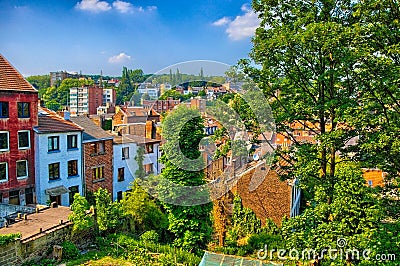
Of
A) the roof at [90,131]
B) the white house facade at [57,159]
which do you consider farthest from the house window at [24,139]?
the roof at [90,131]

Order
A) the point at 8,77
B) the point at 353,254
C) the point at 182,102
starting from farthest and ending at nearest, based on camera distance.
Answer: the point at 8,77 < the point at 182,102 < the point at 353,254

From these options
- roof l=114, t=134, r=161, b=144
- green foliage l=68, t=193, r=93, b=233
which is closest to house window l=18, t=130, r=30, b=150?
roof l=114, t=134, r=161, b=144

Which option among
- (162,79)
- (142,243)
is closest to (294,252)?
(142,243)

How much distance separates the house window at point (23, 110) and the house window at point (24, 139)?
86 cm

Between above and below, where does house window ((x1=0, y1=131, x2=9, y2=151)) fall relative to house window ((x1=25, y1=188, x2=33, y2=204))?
above

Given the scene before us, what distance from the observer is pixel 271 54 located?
927cm

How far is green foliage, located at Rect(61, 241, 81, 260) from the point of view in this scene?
11.9 m

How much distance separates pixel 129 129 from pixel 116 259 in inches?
474

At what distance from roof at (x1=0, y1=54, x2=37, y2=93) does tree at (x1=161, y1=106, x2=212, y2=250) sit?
32.9 feet

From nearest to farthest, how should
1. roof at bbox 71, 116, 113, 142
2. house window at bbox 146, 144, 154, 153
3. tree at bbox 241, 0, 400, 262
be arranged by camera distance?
tree at bbox 241, 0, 400, 262 < roof at bbox 71, 116, 113, 142 < house window at bbox 146, 144, 154, 153

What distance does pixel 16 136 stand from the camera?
59.0 ft

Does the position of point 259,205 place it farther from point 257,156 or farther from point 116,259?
point 116,259

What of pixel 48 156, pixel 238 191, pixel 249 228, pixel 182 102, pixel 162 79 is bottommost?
pixel 249 228

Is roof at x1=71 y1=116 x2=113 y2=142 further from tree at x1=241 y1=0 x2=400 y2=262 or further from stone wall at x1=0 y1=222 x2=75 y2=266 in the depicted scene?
tree at x1=241 y1=0 x2=400 y2=262
